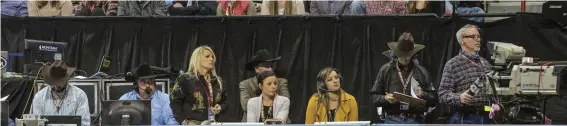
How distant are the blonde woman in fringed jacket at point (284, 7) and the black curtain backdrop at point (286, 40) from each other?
0.28 metres

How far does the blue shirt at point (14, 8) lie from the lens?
11734 mm

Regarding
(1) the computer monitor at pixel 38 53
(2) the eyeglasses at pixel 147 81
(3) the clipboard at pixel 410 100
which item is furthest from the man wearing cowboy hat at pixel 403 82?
(1) the computer monitor at pixel 38 53

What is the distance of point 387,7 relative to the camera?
10.9 metres

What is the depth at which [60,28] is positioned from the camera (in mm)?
11531

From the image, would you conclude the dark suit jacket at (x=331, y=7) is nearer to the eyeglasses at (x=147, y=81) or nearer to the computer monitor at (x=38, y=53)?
the eyeglasses at (x=147, y=81)

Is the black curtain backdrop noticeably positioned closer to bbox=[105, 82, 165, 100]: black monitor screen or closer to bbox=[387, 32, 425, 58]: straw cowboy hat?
bbox=[105, 82, 165, 100]: black monitor screen

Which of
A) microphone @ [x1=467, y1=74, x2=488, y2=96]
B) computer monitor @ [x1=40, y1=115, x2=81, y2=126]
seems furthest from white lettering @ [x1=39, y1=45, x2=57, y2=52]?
microphone @ [x1=467, y1=74, x2=488, y2=96]

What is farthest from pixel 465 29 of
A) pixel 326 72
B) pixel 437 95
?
pixel 326 72

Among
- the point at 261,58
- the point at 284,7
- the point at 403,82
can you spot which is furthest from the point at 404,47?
the point at 284,7

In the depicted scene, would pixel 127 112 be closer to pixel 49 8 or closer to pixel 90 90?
pixel 90 90

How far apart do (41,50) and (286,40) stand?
2.64 m

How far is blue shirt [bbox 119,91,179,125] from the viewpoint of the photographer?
972 centimetres

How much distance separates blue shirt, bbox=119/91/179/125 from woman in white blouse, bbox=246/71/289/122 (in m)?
0.75

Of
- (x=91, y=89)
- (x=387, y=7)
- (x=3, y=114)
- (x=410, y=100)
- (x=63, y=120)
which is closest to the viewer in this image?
(x=63, y=120)
